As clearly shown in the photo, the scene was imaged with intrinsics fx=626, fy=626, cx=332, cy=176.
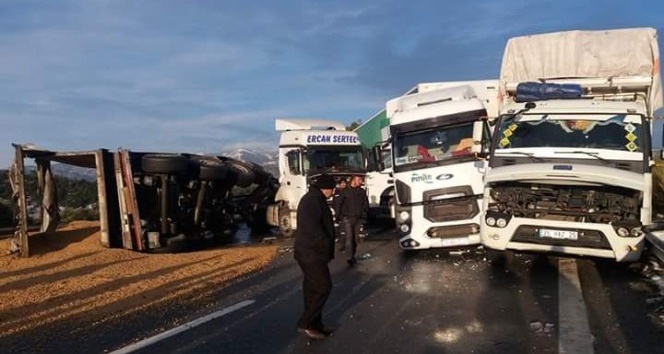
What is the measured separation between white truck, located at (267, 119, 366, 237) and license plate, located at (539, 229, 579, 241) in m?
7.66

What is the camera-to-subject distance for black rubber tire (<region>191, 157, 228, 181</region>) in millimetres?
15227

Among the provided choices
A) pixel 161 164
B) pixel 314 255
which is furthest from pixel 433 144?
pixel 161 164

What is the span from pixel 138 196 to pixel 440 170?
6874mm

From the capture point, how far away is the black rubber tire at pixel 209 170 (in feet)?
50.0

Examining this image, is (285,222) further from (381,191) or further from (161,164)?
(161,164)

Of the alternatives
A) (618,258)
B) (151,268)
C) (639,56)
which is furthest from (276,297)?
(639,56)

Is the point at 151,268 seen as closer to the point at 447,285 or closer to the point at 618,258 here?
the point at 447,285

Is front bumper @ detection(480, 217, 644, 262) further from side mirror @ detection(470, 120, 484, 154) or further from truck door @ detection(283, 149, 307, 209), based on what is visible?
truck door @ detection(283, 149, 307, 209)

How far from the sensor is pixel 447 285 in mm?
8727

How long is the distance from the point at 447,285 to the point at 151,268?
5.58 m

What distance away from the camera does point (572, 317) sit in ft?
22.0

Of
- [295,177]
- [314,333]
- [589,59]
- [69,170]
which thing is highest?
[589,59]

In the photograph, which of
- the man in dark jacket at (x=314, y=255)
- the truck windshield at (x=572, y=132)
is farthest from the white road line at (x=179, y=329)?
the truck windshield at (x=572, y=132)

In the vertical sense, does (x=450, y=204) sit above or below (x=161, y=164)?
below
